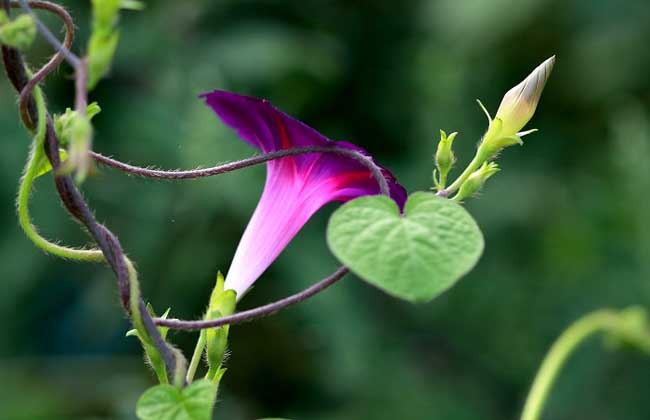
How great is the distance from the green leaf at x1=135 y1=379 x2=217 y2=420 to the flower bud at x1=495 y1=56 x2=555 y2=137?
27 cm

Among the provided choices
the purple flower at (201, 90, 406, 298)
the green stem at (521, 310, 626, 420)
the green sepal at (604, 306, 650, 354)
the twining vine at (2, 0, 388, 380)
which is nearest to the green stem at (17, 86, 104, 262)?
the twining vine at (2, 0, 388, 380)

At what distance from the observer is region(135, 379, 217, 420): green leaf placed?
55cm

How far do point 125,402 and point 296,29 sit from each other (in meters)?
1.32

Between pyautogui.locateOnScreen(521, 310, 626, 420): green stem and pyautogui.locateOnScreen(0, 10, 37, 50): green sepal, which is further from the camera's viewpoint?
pyautogui.locateOnScreen(521, 310, 626, 420): green stem

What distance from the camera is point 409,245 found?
51 centimetres

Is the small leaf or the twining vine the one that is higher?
the small leaf

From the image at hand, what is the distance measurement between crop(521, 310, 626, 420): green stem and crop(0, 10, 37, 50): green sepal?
1.96 ft

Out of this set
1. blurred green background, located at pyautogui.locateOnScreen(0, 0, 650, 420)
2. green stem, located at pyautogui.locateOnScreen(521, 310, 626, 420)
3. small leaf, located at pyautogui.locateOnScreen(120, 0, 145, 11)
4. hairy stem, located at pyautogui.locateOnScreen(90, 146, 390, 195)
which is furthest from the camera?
blurred green background, located at pyautogui.locateOnScreen(0, 0, 650, 420)

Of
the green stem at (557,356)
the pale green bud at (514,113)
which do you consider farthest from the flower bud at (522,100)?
the green stem at (557,356)

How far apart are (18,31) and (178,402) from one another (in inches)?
8.9

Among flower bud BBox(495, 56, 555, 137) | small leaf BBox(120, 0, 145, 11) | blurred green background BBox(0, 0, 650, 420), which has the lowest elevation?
blurred green background BBox(0, 0, 650, 420)

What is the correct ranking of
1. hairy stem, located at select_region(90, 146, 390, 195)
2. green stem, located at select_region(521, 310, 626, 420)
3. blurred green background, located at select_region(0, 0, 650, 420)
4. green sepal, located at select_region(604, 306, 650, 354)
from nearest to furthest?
hairy stem, located at select_region(90, 146, 390, 195) < green stem, located at select_region(521, 310, 626, 420) < green sepal, located at select_region(604, 306, 650, 354) < blurred green background, located at select_region(0, 0, 650, 420)

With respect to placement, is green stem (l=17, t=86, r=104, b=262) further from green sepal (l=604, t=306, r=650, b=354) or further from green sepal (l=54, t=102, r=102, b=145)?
green sepal (l=604, t=306, r=650, b=354)

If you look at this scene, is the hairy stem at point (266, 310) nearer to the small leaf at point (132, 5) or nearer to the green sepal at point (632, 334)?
the small leaf at point (132, 5)
